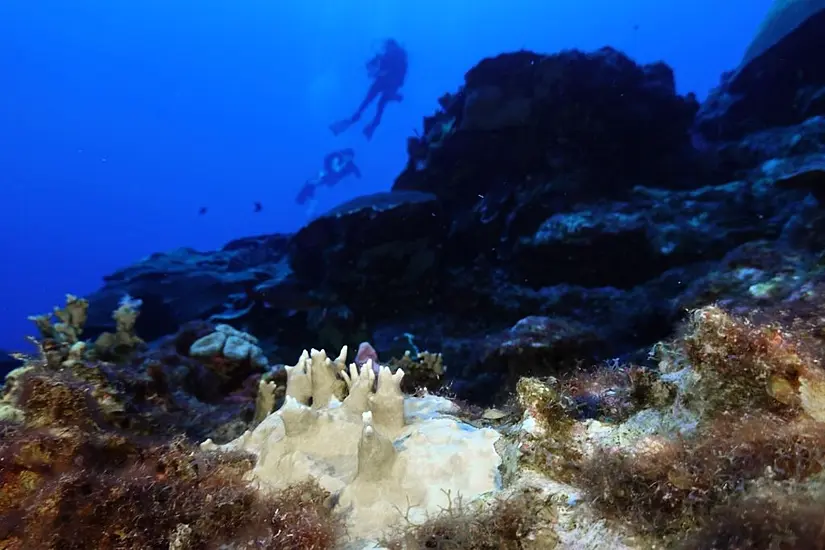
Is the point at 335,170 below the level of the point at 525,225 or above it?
above

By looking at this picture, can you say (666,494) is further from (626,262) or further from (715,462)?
(626,262)

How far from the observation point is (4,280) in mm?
124000

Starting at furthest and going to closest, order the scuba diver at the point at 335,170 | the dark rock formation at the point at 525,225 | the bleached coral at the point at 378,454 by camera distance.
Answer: the scuba diver at the point at 335,170 → the dark rock formation at the point at 525,225 → the bleached coral at the point at 378,454

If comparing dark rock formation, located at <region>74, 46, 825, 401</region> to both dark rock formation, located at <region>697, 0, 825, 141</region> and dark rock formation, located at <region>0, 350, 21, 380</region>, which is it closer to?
dark rock formation, located at <region>697, 0, 825, 141</region>

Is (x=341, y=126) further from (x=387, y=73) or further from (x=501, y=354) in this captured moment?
(x=501, y=354)

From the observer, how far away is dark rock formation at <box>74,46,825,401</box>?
10828 mm

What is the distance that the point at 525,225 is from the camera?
12.7 m

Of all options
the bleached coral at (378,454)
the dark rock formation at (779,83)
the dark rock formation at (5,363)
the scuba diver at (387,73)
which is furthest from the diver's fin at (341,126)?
the bleached coral at (378,454)

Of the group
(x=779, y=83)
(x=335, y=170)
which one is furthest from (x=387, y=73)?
(x=779, y=83)

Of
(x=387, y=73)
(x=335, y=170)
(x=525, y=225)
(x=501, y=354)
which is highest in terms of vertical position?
(x=335, y=170)

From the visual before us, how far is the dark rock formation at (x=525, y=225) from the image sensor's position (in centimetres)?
1083

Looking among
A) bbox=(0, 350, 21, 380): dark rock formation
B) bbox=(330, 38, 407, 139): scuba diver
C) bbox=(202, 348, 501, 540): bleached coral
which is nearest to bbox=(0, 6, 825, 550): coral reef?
bbox=(202, 348, 501, 540): bleached coral

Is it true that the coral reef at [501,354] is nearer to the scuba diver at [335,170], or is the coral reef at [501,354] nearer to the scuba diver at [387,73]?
the scuba diver at [387,73]

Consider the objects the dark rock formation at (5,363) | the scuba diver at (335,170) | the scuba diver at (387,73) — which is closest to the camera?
the dark rock formation at (5,363)
